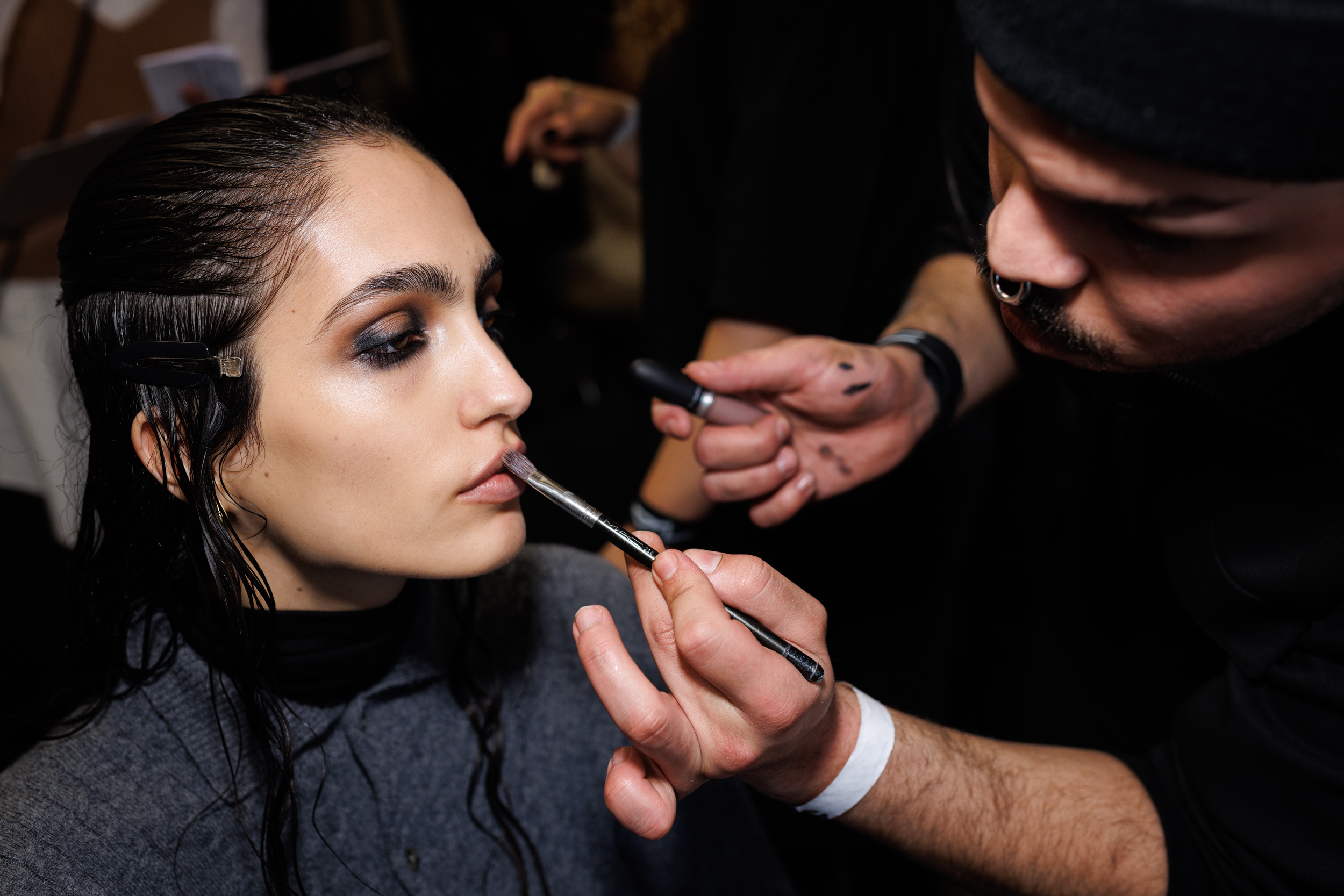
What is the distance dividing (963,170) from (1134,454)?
0.48m

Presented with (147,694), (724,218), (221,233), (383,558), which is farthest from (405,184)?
(147,694)

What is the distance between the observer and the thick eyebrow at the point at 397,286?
0.84 metres

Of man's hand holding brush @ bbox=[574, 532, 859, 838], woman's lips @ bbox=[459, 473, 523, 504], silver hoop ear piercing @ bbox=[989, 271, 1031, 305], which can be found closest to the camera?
man's hand holding brush @ bbox=[574, 532, 859, 838]

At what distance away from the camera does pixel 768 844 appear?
48.5 inches

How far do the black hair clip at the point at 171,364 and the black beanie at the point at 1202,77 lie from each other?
77 centimetres

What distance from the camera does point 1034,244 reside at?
0.77m

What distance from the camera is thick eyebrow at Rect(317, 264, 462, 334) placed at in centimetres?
84

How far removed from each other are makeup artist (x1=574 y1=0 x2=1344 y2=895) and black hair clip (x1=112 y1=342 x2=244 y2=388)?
449 millimetres

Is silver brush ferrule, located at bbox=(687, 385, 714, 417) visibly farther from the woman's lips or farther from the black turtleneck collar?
the black turtleneck collar

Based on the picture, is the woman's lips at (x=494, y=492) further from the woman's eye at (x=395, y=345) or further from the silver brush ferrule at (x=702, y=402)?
the silver brush ferrule at (x=702, y=402)

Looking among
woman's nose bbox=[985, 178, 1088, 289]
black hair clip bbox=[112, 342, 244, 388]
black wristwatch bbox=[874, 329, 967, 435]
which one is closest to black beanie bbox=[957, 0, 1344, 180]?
woman's nose bbox=[985, 178, 1088, 289]

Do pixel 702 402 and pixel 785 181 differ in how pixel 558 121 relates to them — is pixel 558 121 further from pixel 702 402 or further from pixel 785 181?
pixel 702 402

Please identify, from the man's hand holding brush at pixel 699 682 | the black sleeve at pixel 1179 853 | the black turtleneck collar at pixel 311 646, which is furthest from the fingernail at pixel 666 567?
the black sleeve at pixel 1179 853

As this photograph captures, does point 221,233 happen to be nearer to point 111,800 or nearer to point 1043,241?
point 111,800
